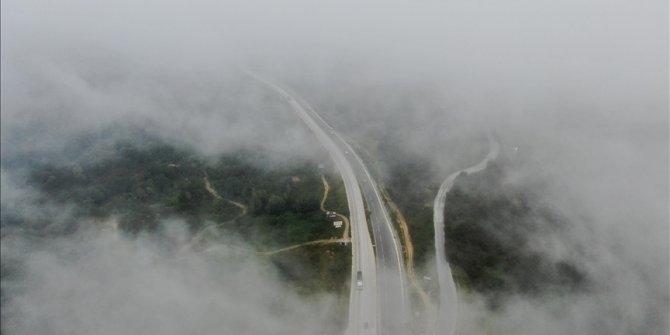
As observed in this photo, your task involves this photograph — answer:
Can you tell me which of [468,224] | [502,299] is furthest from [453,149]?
[502,299]

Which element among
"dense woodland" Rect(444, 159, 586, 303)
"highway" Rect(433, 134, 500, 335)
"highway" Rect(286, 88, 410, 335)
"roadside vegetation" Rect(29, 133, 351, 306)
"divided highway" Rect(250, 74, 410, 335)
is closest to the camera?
"highway" Rect(433, 134, 500, 335)

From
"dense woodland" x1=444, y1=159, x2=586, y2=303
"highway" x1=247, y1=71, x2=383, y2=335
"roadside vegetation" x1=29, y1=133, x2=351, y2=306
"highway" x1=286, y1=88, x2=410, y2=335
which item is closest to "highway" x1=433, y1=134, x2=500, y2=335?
"dense woodland" x1=444, y1=159, x2=586, y2=303

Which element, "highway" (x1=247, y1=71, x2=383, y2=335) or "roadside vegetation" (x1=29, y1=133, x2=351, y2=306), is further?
"roadside vegetation" (x1=29, y1=133, x2=351, y2=306)

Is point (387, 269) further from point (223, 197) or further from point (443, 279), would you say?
point (223, 197)

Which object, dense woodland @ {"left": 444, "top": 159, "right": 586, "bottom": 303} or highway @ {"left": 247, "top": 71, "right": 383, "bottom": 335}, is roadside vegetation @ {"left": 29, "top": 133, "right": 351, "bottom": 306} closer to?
highway @ {"left": 247, "top": 71, "right": 383, "bottom": 335}

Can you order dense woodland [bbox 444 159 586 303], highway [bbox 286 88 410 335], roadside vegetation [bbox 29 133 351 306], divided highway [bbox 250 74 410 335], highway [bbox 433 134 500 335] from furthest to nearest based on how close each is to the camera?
roadside vegetation [bbox 29 133 351 306] < dense woodland [bbox 444 159 586 303] < divided highway [bbox 250 74 410 335] < highway [bbox 286 88 410 335] < highway [bbox 433 134 500 335]

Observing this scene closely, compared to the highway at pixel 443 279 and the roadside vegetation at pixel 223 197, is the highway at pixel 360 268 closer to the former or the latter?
the roadside vegetation at pixel 223 197

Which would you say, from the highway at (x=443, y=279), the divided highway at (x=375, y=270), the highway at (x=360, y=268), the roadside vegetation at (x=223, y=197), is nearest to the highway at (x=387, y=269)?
the divided highway at (x=375, y=270)

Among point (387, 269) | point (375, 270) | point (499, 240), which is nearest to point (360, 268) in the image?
point (375, 270)
